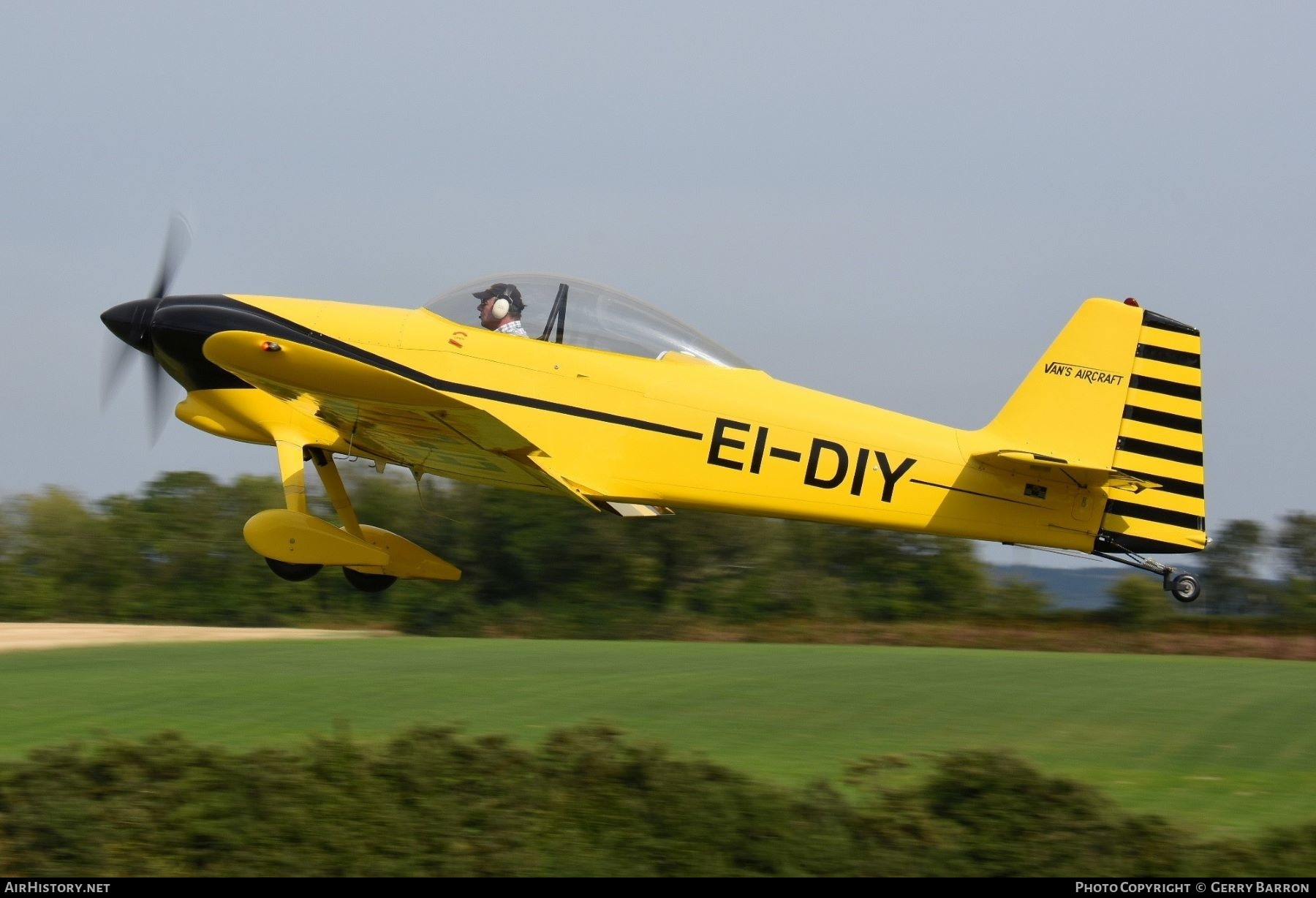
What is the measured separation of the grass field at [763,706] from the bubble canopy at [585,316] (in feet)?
9.61

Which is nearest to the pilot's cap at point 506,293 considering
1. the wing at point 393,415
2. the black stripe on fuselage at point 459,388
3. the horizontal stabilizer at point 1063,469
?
the black stripe on fuselage at point 459,388

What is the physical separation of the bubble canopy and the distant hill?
18.9 metres

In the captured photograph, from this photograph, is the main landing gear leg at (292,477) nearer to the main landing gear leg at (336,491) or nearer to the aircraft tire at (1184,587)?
the main landing gear leg at (336,491)

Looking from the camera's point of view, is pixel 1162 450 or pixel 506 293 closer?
pixel 506 293

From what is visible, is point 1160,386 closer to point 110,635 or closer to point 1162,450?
point 1162,450

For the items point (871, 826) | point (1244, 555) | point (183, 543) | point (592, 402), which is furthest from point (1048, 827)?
point (1244, 555)

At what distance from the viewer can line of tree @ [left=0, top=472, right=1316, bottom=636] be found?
89.4 feet

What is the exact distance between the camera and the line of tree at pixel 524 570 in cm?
2723

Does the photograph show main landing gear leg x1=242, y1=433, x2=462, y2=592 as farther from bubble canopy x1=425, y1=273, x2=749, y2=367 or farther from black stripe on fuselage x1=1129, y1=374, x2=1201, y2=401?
black stripe on fuselage x1=1129, y1=374, x2=1201, y2=401

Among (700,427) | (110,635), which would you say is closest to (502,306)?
(700,427)

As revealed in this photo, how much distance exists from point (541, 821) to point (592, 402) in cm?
413

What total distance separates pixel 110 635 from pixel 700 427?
11.5 meters

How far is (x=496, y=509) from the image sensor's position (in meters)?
28.9

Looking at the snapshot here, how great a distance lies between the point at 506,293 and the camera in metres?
10.0
